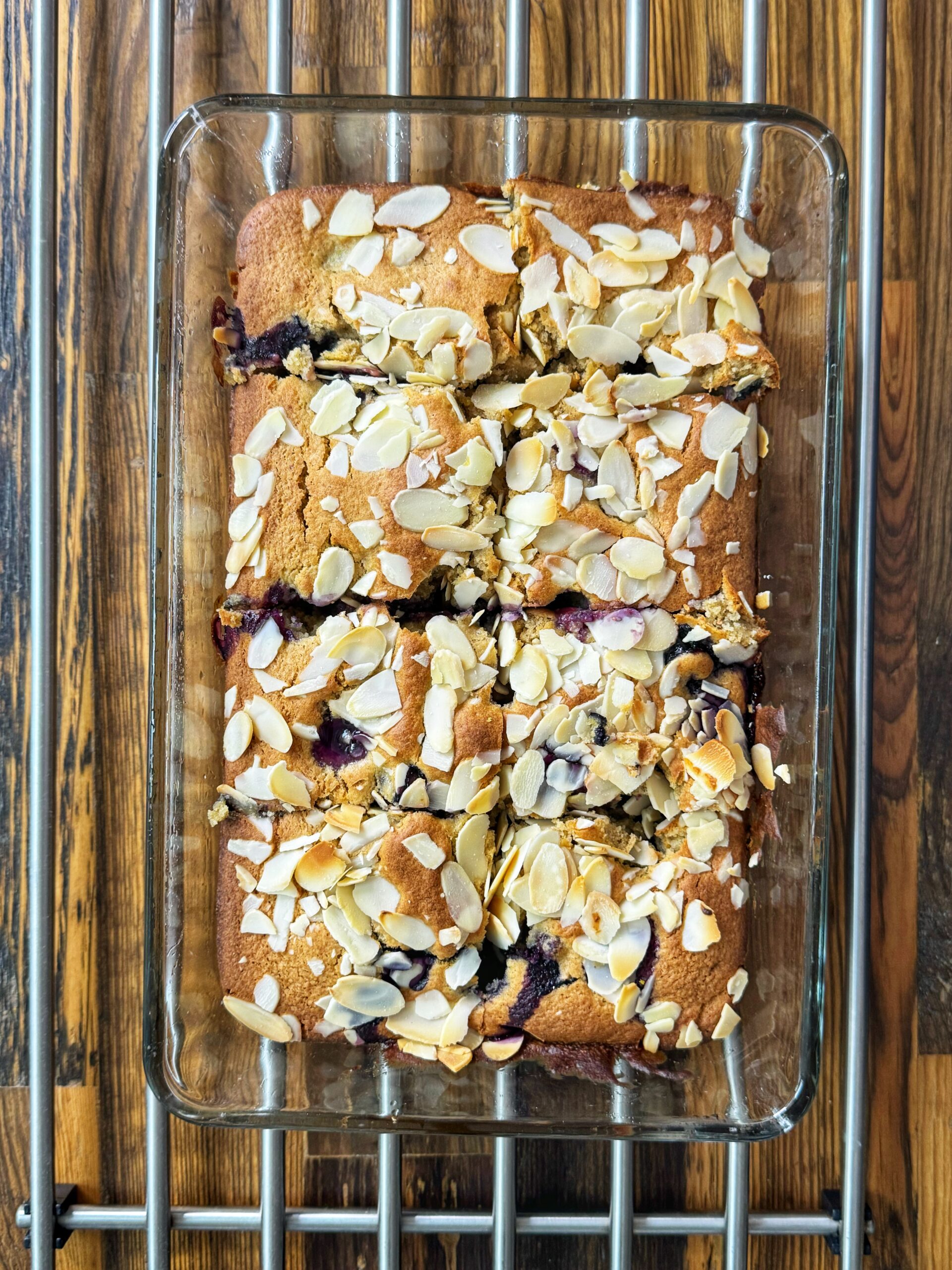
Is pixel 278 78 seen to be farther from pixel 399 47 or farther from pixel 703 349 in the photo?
pixel 703 349

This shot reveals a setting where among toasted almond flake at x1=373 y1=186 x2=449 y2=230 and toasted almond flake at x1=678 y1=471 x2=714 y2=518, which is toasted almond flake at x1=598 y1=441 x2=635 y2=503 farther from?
toasted almond flake at x1=373 y1=186 x2=449 y2=230

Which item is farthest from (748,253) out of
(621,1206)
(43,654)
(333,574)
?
(621,1206)

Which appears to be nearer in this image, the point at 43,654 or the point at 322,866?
the point at 322,866

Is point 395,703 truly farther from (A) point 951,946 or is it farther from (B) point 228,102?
(A) point 951,946

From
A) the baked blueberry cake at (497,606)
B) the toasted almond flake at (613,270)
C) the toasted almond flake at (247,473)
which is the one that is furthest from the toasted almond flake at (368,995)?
the toasted almond flake at (613,270)

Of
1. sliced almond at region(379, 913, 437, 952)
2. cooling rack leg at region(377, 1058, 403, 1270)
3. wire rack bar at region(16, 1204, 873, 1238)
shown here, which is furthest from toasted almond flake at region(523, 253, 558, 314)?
wire rack bar at region(16, 1204, 873, 1238)

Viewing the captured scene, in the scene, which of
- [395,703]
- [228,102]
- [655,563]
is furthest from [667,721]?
[228,102]
